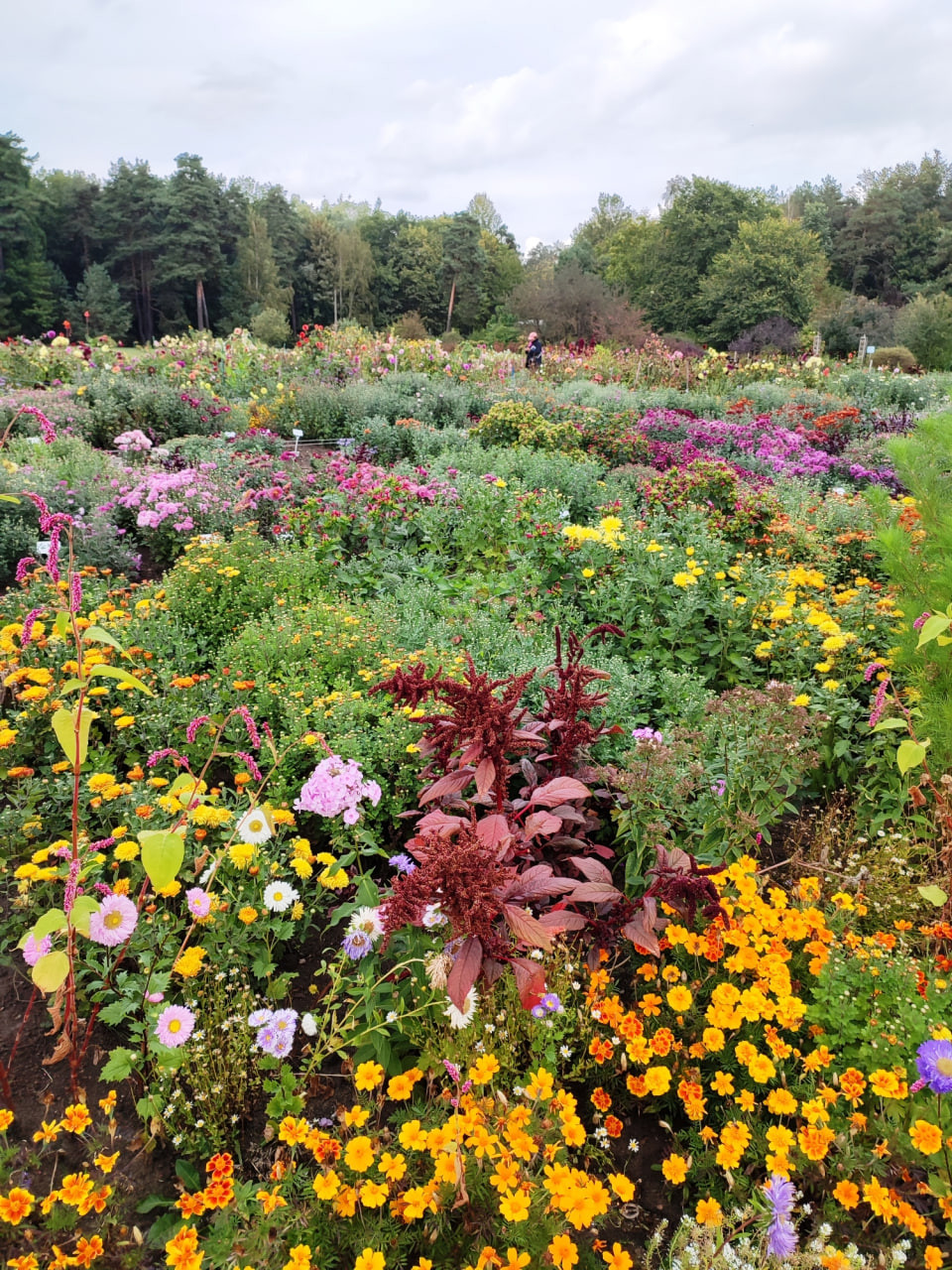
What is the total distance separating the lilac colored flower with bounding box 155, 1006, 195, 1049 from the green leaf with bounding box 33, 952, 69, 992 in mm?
276

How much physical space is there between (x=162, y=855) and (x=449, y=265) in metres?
50.3

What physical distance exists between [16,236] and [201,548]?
36512mm

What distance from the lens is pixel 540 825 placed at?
74.6 inches

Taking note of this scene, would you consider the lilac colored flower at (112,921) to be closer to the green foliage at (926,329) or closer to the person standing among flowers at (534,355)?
the person standing among flowers at (534,355)

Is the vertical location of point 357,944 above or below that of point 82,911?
below

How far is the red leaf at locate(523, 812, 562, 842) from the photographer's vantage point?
1.86m

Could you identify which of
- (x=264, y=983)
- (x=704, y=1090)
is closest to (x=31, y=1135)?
(x=264, y=983)

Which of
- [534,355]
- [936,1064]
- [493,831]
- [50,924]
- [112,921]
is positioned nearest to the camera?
[936,1064]

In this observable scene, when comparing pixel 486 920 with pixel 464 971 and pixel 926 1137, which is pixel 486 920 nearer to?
pixel 464 971

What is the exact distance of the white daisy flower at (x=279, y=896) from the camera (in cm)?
194

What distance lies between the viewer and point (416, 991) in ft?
6.07

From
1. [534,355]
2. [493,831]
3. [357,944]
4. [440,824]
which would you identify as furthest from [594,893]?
[534,355]

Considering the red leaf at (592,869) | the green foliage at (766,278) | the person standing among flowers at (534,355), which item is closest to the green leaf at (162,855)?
the red leaf at (592,869)

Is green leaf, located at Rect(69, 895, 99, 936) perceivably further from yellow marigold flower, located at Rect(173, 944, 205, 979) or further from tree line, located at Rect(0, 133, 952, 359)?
tree line, located at Rect(0, 133, 952, 359)
